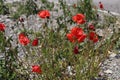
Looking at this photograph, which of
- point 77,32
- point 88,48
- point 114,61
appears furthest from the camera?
point 114,61

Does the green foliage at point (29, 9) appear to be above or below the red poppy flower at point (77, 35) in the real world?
below

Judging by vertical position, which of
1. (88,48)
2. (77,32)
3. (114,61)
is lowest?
(114,61)

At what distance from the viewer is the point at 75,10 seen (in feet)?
28.1

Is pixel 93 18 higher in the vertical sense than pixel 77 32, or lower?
lower

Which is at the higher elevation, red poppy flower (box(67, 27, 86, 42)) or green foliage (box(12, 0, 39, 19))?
red poppy flower (box(67, 27, 86, 42))

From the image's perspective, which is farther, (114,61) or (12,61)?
(114,61)

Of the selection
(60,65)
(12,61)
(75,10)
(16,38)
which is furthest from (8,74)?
(75,10)

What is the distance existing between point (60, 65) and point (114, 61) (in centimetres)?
92

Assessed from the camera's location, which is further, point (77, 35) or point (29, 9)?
Result: point (29, 9)

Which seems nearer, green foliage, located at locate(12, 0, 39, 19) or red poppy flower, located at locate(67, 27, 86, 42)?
red poppy flower, located at locate(67, 27, 86, 42)

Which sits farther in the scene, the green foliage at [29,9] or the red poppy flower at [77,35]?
the green foliage at [29,9]

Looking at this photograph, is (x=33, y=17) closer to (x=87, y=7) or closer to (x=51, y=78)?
(x=87, y=7)

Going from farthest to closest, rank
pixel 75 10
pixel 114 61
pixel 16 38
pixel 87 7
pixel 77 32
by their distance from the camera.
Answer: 1. pixel 75 10
2. pixel 87 7
3. pixel 16 38
4. pixel 114 61
5. pixel 77 32

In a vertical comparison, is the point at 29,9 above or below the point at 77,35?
below
